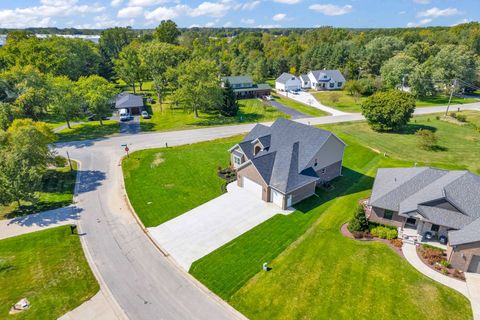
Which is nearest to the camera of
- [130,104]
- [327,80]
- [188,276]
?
[188,276]

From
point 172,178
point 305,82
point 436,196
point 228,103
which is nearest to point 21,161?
point 172,178

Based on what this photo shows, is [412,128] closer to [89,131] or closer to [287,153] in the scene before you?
[287,153]

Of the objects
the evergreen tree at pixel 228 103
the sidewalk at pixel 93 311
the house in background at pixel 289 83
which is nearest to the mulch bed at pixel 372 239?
the sidewalk at pixel 93 311

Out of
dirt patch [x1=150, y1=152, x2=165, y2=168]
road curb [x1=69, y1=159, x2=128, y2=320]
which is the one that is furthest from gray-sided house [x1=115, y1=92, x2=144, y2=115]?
road curb [x1=69, y1=159, x2=128, y2=320]

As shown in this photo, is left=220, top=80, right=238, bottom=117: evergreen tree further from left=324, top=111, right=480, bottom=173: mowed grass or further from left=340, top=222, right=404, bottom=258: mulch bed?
left=340, top=222, right=404, bottom=258: mulch bed

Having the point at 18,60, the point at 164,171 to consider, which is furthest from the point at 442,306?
the point at 18,60

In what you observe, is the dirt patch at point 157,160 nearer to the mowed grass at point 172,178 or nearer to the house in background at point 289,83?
the mowed grass at point 172,178

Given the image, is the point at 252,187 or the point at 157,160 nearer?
the point at 252,187
